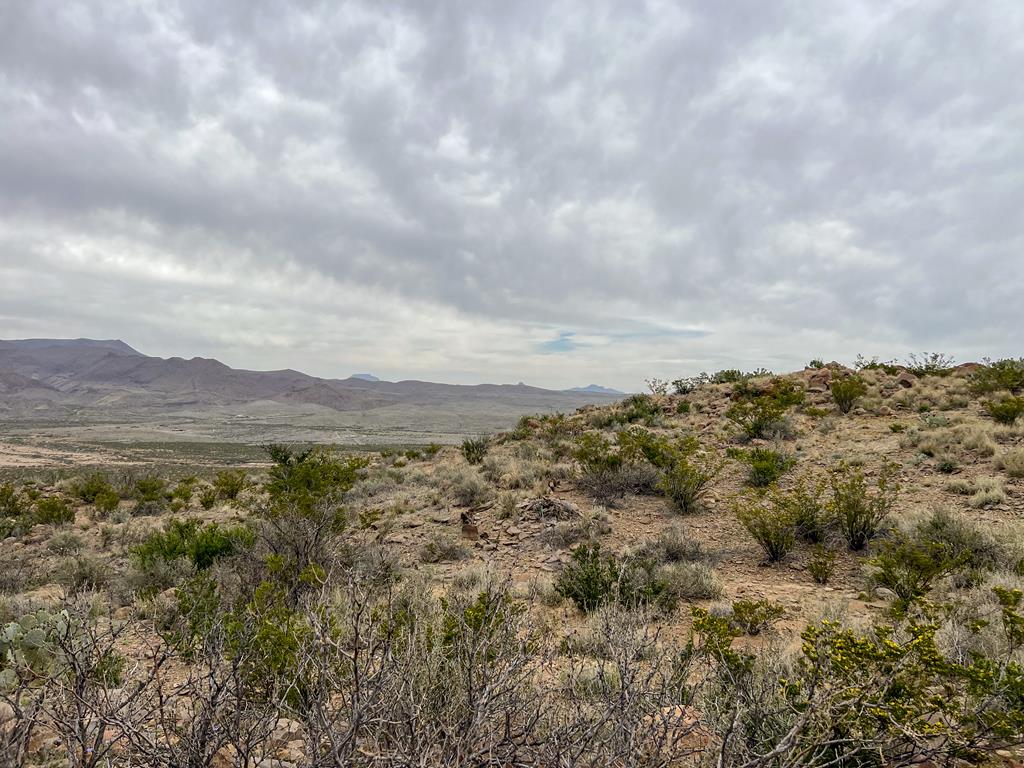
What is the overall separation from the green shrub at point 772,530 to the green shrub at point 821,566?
0.41m

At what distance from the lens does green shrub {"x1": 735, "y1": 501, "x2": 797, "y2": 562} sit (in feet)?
23.4

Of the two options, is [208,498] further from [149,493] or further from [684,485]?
[684,485]

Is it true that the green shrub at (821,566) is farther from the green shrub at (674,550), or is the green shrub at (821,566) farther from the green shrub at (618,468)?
the green shrub at (618,468)

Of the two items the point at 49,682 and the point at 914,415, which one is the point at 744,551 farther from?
the point at 914,415

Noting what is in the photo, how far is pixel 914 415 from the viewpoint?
44.9ft

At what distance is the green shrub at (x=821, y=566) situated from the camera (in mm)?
6344

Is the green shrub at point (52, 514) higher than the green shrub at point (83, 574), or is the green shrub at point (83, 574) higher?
the green shrub at point (83, 574)

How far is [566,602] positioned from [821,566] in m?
3.33

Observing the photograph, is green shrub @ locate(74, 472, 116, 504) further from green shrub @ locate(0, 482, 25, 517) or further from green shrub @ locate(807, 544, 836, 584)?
green shrub @ locate(807, 544, 836, 584)

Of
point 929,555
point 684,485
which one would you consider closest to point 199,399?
point 684,485

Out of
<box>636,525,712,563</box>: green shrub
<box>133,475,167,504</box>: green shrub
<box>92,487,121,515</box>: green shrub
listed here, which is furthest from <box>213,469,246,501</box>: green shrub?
<box>636,525,712,563</box>: green shrub

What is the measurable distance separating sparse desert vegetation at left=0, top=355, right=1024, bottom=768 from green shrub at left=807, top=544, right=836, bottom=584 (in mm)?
45

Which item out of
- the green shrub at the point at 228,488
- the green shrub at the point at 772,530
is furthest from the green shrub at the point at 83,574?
the green shrub at the point at 772,530

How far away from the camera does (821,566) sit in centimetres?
638
